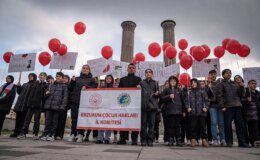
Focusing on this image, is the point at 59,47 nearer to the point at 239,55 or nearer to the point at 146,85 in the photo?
the point at 146,85

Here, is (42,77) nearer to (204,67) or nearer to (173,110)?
(173,110)

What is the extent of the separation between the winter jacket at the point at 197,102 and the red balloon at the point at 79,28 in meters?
5.72

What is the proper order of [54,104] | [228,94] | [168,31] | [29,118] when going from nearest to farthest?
[54,104] < [228,94] < [29,118] < [168,31]

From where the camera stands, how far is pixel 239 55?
330 inches

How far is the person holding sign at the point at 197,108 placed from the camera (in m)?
5.53

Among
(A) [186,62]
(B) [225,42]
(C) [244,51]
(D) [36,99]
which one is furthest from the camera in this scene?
(B) [225,42]

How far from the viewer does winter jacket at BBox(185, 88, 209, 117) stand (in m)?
5.59

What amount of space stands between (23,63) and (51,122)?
3.41 meters

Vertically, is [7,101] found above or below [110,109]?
above

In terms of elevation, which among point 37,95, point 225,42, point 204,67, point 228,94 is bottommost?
point 37,95

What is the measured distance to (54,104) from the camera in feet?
18.4

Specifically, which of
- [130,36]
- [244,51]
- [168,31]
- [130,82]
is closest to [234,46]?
[244,51]

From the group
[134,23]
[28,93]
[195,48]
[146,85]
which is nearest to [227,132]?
[146,85]

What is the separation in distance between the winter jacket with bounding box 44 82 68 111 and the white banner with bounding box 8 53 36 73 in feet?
8.39
